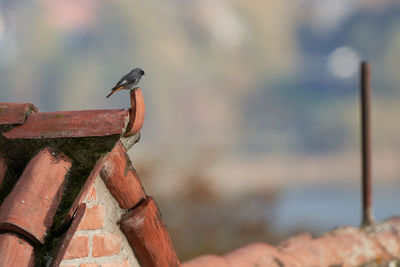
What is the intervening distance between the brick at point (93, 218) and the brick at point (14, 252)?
44cm

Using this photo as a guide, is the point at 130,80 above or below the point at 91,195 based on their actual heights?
above

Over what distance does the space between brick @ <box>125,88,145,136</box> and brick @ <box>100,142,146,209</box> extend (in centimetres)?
10

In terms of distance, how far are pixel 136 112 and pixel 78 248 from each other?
0.63 meters

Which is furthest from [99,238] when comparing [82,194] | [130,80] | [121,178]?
[130,80]

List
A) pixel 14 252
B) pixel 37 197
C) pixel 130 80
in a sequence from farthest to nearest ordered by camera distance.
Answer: pixel 130 80 → pixel 37 197 → pixel 14 252

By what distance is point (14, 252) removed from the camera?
205 centimetres

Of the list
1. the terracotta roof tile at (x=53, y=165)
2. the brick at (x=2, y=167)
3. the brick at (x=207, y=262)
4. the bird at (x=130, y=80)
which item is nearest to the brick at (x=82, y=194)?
the terracotta roof tile at (x=53, y=165)

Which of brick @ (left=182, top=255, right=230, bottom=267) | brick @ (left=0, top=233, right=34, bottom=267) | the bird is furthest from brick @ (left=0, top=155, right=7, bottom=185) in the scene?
Answer: brick @ (left=182, top=255, right=230, bottom=267)

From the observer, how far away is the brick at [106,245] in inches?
101

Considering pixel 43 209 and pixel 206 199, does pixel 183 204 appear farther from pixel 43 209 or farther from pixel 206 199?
pixel 43 209

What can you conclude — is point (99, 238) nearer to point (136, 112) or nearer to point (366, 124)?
point (136, 112)

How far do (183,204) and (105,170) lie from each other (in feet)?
48.2

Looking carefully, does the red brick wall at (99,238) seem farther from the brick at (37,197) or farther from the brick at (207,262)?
the brick at (207,262)

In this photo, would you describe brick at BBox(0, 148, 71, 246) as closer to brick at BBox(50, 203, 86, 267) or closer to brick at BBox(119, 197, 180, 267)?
brick at BBox(50, 203, 86, 267)
